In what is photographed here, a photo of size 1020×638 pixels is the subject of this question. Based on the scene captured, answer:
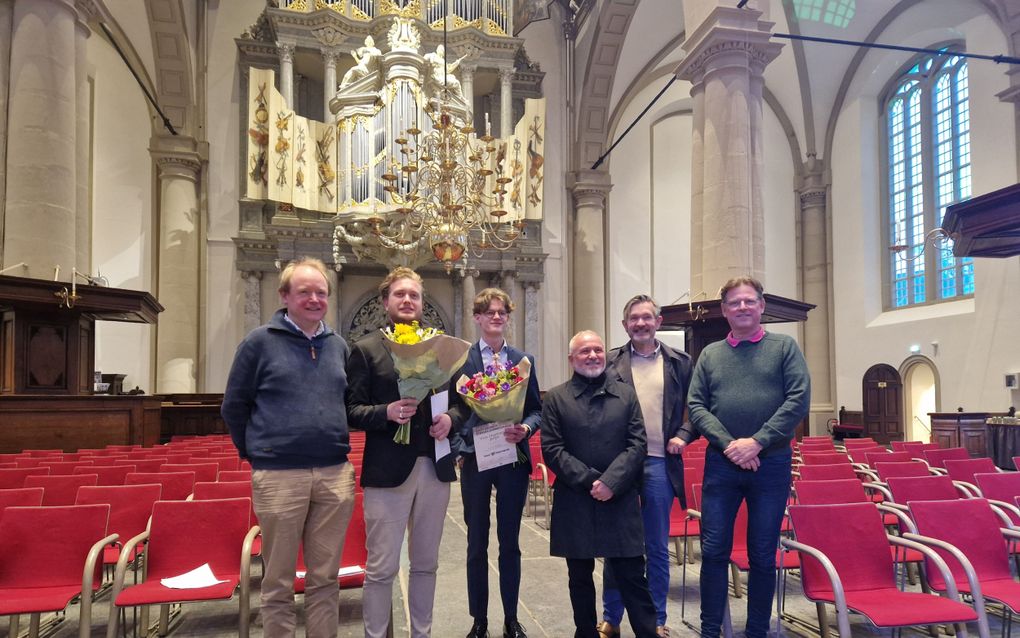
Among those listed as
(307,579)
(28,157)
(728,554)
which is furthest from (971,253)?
(28,157)

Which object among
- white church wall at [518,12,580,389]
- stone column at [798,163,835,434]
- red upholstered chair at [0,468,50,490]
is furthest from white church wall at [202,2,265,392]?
stone column at [798,163,835,434]

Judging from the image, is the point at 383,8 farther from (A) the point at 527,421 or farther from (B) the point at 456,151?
(A) the point at 527,421

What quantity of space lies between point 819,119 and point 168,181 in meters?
16.9

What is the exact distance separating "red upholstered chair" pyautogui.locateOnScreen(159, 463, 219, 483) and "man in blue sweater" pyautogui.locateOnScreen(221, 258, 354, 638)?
2535 millimetres

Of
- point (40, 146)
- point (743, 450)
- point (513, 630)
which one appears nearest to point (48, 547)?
point (513, 630)

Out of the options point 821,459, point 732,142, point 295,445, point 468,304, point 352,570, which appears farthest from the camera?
point 468,304

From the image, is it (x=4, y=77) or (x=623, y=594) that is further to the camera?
(x=4, y=77)

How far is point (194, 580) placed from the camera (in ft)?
10.3

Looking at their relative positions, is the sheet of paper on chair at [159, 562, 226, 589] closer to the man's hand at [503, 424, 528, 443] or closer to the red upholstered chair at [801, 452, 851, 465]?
the man's hand at [503, 424, 528, 443]

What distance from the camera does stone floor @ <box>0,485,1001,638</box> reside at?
3.58 meters

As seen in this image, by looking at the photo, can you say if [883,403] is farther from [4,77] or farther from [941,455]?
[4,77]

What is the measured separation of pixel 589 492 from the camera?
305 cm

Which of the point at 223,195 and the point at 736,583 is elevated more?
the point at 223,195

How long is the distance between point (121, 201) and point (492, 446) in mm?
16383
